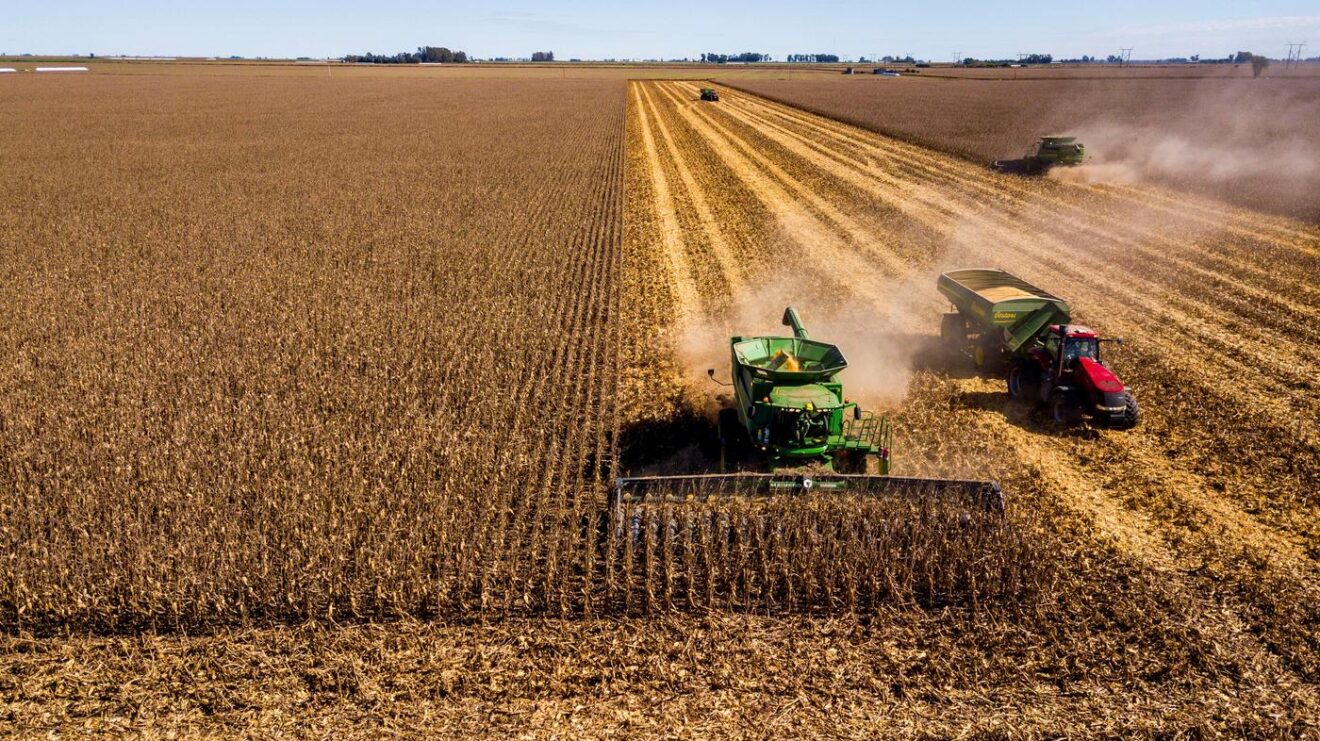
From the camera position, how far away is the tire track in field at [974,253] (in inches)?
372

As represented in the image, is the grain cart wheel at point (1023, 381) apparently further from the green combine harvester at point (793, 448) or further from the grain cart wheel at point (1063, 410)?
the green combine harvester at point (793, 448)

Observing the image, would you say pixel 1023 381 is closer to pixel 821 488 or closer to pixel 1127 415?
pixel 1127 415

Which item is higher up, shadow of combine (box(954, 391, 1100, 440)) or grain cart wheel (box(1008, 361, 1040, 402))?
grain cart wheel (box(1008, 361, 1040, 402))

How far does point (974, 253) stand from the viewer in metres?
22.9

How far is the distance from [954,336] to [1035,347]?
235 cm

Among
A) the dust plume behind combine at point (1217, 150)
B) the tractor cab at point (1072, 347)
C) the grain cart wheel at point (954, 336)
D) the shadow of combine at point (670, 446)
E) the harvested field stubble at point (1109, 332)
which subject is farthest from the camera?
the dust plume behind combine at point (1217, 150)

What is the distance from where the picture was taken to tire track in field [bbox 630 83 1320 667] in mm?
9445

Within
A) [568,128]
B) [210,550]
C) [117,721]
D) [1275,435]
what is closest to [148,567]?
[210,550]

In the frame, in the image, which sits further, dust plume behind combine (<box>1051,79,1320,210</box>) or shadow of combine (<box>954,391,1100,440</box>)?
dust plume behind combine (<box>1051,79,1320,210</box>)

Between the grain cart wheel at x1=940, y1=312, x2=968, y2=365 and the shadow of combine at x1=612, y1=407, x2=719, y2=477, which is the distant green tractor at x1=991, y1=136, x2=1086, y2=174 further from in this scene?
the shadow of combine at x1=612, y1=407, x2=719, y2=477

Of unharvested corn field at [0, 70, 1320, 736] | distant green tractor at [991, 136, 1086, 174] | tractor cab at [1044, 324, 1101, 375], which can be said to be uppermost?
distant green tractor at [991, 136, 1086, 174]

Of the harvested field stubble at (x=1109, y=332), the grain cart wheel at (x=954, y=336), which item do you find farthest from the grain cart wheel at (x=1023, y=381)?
the grain cart wheel at (x=954, y=336)

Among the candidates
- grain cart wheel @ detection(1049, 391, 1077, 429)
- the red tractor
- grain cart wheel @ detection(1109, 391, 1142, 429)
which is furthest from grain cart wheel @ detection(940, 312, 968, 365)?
grain cart wheel @ detection(1109, 391, 1142, 429)

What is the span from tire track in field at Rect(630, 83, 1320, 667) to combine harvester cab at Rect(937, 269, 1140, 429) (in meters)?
0.45
